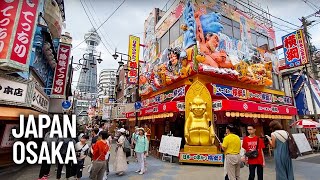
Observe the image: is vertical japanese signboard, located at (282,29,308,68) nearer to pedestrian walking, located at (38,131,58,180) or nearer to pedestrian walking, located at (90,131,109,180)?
pedestrian walking, located at (90,131,109,180)

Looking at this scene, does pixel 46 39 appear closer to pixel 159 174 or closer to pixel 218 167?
pixel 159 174

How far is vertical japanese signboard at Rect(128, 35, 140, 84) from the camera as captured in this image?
19211 mm

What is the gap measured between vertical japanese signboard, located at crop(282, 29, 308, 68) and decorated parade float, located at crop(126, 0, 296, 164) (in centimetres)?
143

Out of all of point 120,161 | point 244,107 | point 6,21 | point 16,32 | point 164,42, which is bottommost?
point 120,161

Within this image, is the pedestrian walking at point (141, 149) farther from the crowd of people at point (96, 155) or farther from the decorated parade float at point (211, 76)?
the decorated parade float at point (211, 76)

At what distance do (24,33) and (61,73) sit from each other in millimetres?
6481

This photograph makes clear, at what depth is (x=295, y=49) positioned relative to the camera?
1453 centimetres

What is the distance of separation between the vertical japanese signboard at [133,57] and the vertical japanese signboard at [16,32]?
12.1 metres

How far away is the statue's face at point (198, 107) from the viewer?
10688 mm

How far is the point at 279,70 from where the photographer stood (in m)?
17.0

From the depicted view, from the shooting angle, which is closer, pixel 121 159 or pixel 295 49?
pixel 121 159

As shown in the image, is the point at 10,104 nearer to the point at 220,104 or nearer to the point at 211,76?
the point at 220,104

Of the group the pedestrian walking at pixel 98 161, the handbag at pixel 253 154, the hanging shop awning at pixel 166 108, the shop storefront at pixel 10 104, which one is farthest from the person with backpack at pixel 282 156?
the shop storefront at pixel 10 104

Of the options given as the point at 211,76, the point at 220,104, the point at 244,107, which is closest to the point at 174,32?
the point at 211,76
